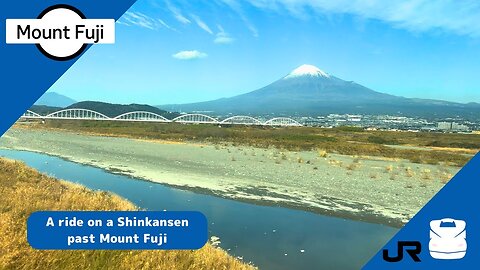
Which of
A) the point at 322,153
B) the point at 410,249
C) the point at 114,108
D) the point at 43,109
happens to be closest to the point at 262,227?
the point at 322,153

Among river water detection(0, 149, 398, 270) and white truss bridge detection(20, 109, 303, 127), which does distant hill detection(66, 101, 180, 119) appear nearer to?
white truss bridge detection(20, 109, 303, 127)

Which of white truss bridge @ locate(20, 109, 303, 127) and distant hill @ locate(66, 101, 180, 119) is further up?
distant hill @ locate(66, 101, 180, 119)

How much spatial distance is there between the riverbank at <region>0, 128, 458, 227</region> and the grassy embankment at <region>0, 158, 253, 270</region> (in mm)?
400

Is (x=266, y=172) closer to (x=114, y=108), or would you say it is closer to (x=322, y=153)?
(x=322, y=153)

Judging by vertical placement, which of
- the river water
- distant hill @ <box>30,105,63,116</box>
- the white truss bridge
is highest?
distant hill @ <box>30,105,63,116</box>

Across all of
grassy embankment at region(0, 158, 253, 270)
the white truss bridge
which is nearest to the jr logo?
the white truss bridge

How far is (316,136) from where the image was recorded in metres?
2.84

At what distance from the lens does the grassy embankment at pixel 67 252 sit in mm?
2135

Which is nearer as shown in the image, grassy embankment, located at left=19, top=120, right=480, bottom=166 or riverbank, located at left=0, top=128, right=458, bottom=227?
grassy embankment, located at left=19, top=120, right=480, bottom=166

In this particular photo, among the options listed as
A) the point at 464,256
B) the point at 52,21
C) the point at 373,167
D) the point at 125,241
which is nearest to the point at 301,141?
the point at 373,167

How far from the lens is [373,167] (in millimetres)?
3041

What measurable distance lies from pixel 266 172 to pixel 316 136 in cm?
80

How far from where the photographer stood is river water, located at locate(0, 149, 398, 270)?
258cm

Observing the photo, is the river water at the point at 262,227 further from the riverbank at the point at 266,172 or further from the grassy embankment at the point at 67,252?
the grassy embankment at the point at 67,252
